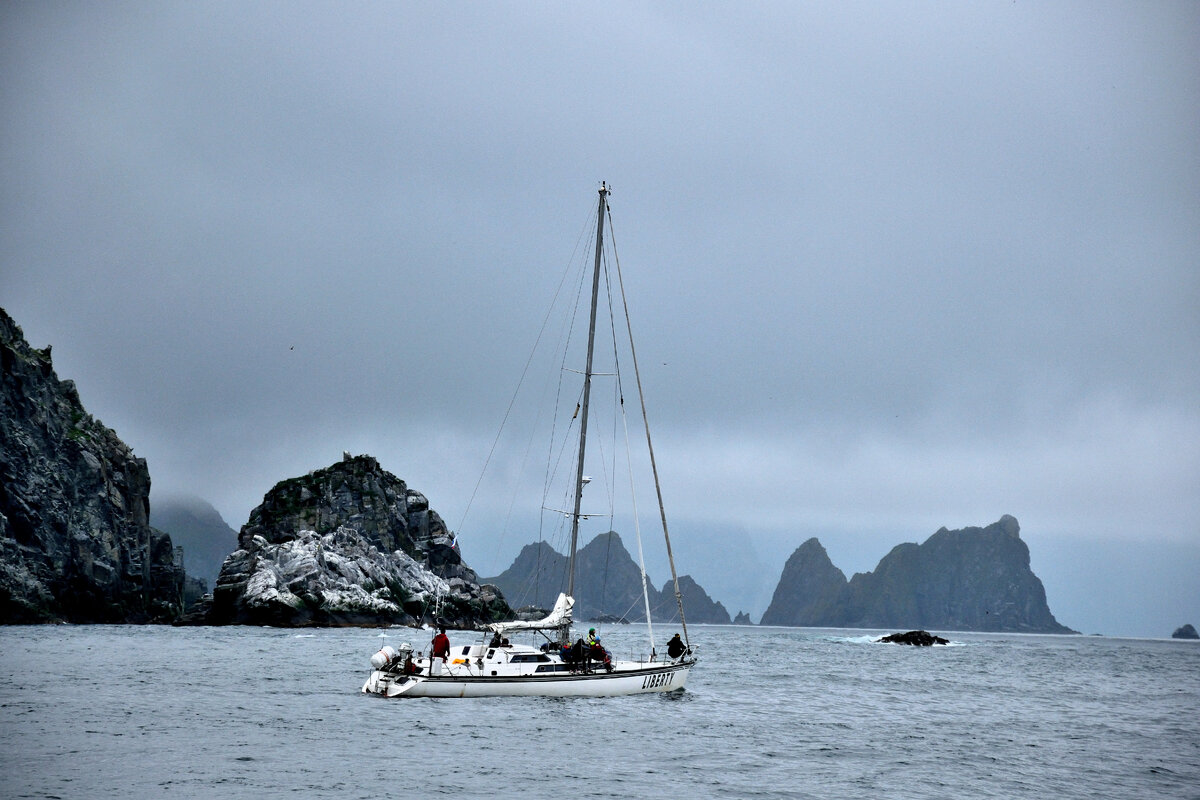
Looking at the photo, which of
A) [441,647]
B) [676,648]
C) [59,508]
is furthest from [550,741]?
[59,508]

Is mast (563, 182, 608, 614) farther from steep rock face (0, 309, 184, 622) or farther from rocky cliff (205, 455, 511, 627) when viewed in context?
steep rock face (0, 309, 184, 622)

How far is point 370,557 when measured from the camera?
160875 millimetres

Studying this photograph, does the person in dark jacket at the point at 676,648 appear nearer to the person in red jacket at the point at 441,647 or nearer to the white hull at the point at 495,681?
the white hull at the point at 495,681

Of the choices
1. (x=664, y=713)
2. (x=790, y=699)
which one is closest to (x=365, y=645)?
(x=790, y=699)

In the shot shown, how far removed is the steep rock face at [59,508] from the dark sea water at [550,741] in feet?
267

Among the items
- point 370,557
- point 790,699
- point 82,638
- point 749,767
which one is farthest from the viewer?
point 370,557

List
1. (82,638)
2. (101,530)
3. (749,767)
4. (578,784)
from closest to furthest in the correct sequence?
(578,784) < (749,767) < (82,638) < (101,530)

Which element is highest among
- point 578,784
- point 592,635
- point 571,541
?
point 571,541

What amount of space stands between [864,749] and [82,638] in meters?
80.1

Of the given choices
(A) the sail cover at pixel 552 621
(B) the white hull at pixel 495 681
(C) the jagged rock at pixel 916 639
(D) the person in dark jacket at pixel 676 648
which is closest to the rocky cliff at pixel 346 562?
(D) the person in dark jacket at pixel 676 648

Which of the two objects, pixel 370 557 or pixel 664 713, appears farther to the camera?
pixel 370 557

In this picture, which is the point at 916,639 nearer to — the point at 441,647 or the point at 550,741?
the point at 441,647

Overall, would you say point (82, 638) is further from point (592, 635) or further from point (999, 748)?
point (999, 748)

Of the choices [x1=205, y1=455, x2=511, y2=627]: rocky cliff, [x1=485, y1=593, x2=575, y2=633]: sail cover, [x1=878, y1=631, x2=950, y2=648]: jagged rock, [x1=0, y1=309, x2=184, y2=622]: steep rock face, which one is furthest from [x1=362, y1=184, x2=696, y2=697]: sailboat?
[x1=878, y1=631, x2=950, y2=648]: jagged rock
